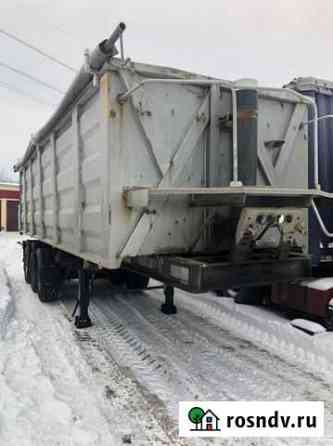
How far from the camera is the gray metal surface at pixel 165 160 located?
3123 millimetres

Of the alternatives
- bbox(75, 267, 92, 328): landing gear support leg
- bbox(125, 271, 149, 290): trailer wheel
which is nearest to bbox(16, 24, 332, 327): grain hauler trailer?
bbox(75, 267, 92, 328): landing gear support leg

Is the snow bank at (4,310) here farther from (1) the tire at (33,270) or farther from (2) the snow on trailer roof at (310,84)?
(2) the snow on trailer roof at (310,84)

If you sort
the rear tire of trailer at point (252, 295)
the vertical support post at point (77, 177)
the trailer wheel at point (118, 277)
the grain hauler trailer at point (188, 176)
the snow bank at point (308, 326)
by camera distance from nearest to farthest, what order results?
1. the grain hauler trailer at point (188, 176)
2. the vertical support post at point (77, 177)
3. the snow bank at point (308, 326)
4. the rear tire of trailer at point (252, 295)
5. the trailer wheel at point (118, 277)

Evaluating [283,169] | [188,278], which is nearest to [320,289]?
[283,169]

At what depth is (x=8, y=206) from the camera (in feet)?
96.6

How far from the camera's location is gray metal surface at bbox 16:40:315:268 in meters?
3.12

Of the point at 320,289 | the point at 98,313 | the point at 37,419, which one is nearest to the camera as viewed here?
the point at 37,419

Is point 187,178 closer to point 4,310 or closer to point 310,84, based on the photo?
point 310,84

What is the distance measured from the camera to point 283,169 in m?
3.88

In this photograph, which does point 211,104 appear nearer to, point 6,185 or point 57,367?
point 57,367

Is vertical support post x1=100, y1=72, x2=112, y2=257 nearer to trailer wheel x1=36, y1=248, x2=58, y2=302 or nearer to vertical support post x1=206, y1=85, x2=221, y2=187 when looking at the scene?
vertical support post x1=206, y1=85, x2=221, y2=187

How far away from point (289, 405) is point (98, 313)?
3.31 meters

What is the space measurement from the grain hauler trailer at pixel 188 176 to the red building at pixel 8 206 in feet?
91.5

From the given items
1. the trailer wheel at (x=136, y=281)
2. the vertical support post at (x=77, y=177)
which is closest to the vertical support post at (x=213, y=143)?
the vertical support post at (x=77, y=177)
